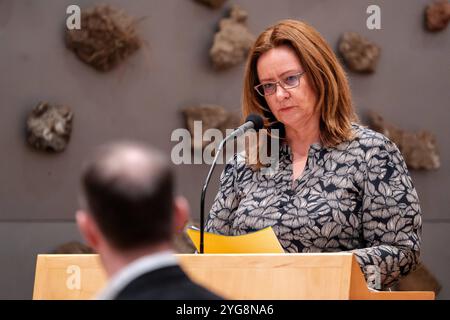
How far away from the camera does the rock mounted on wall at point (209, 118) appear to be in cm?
349

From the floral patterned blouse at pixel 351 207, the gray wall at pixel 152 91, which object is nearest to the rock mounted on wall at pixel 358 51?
the gray wall at pixel 152 91

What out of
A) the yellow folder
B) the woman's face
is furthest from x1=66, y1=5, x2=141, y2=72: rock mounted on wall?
the yellow folder

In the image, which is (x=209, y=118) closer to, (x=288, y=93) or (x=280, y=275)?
(x=288, y=93)

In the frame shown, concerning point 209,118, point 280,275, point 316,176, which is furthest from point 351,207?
point 209,118

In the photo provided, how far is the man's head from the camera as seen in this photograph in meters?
0.89

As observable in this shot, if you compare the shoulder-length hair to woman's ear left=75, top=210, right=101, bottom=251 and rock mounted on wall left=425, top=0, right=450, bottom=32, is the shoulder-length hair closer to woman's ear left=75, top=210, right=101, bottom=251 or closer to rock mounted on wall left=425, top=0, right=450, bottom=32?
woman's ear left=75, top=210, right=101, bottom=251

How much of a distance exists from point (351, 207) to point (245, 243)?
1.24 feet

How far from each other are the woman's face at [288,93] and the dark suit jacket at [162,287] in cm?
131

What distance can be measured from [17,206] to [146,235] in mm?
2565

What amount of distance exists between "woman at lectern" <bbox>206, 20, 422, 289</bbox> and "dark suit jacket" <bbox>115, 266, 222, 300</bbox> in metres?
1.04
